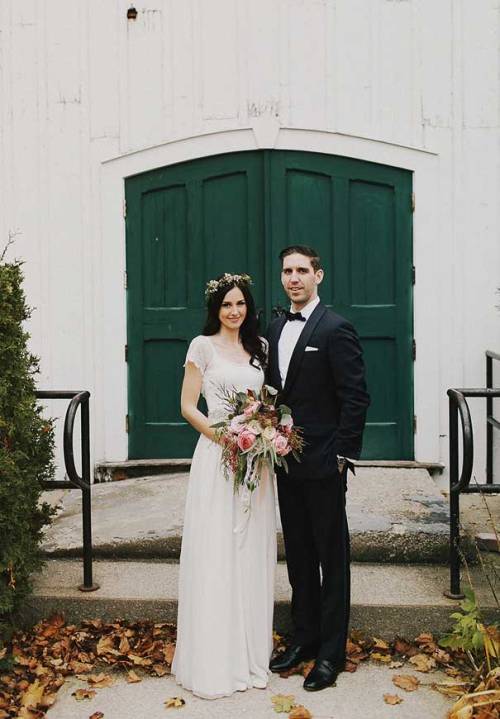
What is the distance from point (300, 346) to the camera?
3.98 meters

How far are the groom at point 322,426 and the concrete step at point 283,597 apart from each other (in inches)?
18.6

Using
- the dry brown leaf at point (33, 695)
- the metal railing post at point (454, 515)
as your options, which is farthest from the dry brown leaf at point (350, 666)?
the dry brown leaf at point (33, 695)

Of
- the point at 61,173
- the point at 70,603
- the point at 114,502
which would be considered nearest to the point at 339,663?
the point at 70,603

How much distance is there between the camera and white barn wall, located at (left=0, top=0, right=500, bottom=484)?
659 centimetres

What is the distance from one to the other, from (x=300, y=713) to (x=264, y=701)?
215mm

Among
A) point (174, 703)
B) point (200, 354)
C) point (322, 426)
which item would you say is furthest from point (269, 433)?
point (174, 703)

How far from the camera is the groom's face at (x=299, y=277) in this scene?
395cm

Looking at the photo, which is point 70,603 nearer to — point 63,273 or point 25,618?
point 25,618

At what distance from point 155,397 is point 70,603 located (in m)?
2.46

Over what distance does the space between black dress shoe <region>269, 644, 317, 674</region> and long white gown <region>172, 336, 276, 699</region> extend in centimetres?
7

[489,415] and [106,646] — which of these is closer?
[106,646]

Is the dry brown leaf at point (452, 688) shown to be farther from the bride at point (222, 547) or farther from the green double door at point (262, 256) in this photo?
the green double door at point (262, 256)

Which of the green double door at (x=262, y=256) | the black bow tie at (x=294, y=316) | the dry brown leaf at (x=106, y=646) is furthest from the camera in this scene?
the green double door at (x=262, y=256)

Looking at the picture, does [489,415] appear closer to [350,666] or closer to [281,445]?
[350,666]
